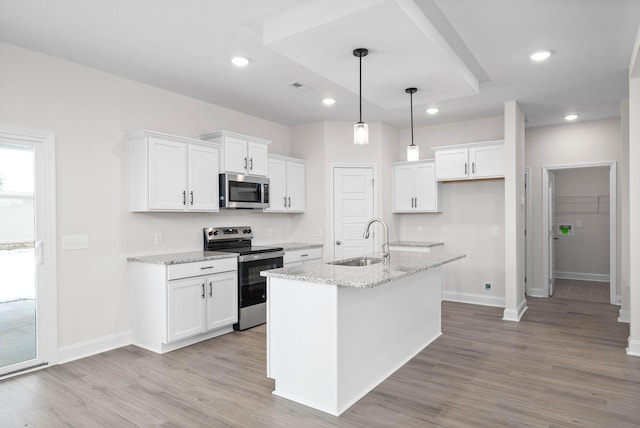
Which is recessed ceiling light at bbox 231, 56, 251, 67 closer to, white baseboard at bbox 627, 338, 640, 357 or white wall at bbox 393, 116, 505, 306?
white wall at bbox 393, 116, 505, 306

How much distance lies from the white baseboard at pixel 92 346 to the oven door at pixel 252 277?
3.86 ft

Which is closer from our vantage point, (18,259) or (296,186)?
(18,259)

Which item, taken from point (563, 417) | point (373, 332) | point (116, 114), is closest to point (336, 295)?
point (373, 332)

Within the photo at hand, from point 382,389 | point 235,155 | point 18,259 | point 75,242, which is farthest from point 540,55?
point 18,259

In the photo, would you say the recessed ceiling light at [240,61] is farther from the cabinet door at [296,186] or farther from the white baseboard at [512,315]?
the white baseboard at [512,315]

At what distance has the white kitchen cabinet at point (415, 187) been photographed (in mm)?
5859

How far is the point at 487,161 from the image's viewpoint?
5.31 m

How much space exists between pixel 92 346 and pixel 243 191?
2181 millimetres

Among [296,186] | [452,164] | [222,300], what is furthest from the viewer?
[296,186]

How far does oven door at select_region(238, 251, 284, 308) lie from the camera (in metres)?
4.41

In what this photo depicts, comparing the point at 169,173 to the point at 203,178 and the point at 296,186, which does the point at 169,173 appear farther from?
the point at 296,186

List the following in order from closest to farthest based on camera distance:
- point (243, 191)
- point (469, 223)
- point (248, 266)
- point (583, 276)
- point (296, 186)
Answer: point (248, 266) < point (243, 191) < point (296, 186) < point (469, 223) < point (583, 276)

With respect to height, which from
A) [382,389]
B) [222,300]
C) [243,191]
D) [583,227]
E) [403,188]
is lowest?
[382,389]

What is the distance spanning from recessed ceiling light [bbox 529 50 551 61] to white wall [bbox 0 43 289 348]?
141 inches
